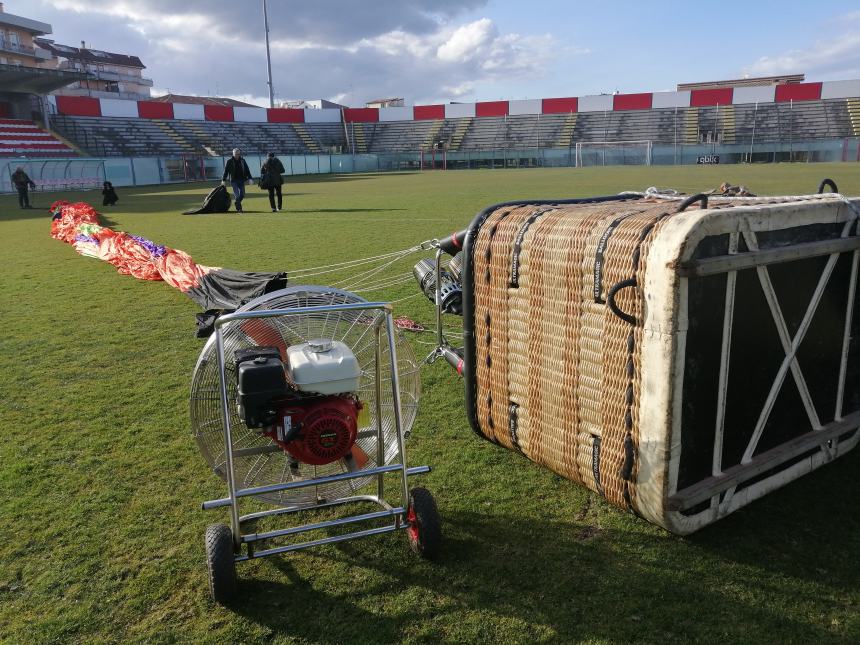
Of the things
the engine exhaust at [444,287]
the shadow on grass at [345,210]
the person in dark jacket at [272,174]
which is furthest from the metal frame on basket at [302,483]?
the person in dark jacket at [272,174]

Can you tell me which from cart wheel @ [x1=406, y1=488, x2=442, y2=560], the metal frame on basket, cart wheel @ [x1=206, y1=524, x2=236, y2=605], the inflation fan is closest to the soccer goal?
the inflation fan

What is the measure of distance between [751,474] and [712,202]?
1453 millimetres

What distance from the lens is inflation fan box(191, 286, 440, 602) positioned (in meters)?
2.56

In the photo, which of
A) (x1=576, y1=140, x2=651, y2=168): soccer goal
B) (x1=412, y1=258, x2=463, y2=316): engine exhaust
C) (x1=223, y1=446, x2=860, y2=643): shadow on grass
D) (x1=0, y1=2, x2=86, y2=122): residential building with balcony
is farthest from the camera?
(x1=576, y1=140, x2=651, y2=168): soccer goal

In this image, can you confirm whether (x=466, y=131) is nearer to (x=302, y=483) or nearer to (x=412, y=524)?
(x=412, y=524)

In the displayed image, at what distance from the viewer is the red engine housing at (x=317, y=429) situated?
2604mm

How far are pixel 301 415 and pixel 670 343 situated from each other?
148 centimetres

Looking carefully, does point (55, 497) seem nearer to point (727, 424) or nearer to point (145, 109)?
point (727, 424)

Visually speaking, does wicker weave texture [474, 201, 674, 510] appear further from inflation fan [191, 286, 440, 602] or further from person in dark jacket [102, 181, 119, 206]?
person in dark jacket [102, 181, 119, 206]

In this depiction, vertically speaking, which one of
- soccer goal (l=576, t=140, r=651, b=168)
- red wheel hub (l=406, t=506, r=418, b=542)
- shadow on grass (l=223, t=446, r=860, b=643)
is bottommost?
shadow on grass (l=223, t=446, r=860, b=643)

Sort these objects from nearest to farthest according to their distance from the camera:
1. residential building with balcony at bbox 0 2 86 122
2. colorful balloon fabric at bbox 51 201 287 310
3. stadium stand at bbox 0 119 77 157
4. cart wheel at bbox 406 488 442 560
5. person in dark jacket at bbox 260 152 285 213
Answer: cart wheel at bbox 406 488 442 560 → colorful balloon fabric at bbox 51 201 287 310 → person in dark jacket at bbox 260 152 285 213 → stadium stand at bbox 0 119 77 157 → residential building with balcony at bbox 0 2 86 122

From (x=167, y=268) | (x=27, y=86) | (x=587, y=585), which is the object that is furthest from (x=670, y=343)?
(x=27, y=86)

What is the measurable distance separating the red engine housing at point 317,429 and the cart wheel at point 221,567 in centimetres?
42

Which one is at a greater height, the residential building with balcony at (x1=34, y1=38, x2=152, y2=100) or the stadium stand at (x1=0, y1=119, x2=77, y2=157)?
the residential building with balcony at (x1=34, y1=38, x2=152, y2=100)
